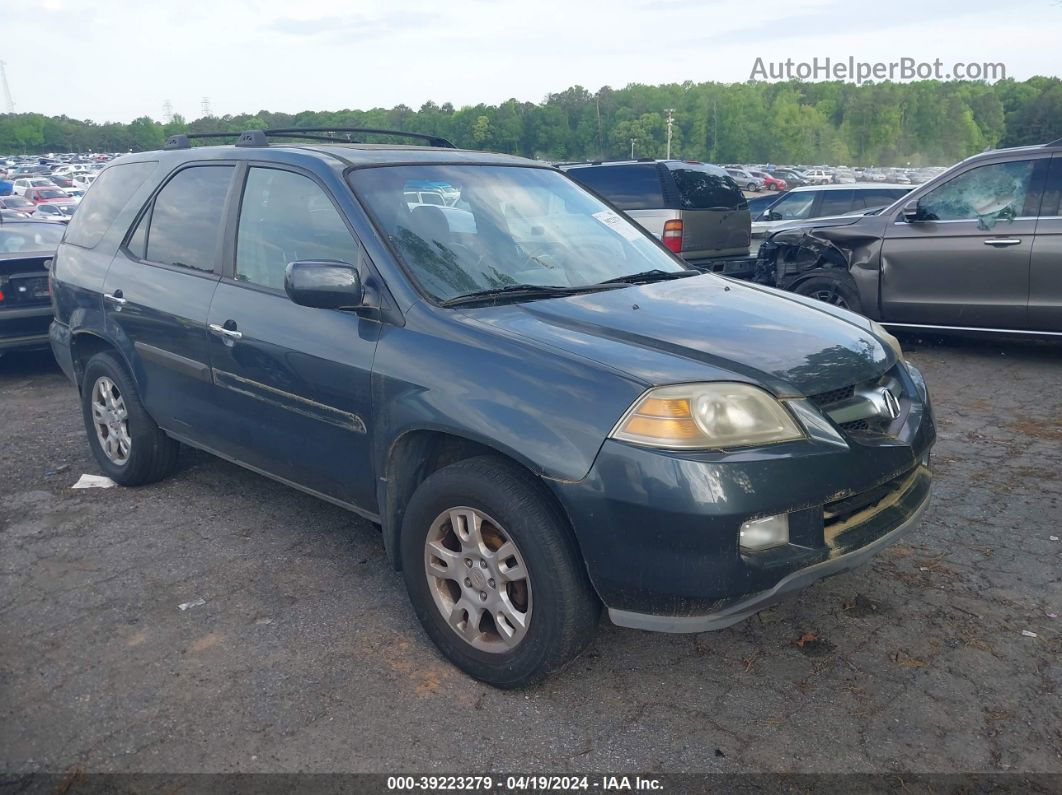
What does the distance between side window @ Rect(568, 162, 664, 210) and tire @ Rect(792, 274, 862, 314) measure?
2057mm

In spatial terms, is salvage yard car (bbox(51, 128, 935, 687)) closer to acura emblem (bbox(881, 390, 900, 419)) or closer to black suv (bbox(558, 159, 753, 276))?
acura emblem (bbox(881, 390, 900, 419))

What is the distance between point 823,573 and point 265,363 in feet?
7.59

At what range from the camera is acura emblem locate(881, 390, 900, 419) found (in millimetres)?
3223

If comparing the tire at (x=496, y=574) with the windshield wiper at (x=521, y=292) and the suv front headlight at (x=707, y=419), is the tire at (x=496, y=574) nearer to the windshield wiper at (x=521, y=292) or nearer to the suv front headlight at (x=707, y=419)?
the suv front headlight at (x=707, y=419)

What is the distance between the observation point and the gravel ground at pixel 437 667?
280cm

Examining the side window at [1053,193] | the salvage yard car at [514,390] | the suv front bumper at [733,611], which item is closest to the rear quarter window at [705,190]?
the side window at [1053,193]

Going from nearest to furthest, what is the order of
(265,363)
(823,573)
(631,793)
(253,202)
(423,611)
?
(631,793) < (823,573) < (423,611) < (265,363) < (253,202)

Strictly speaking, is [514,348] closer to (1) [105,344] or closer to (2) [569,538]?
(2) [569,538]

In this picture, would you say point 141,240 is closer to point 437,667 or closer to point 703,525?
point 437,667

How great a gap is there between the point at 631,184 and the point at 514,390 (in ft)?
25.5

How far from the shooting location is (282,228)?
3.98 meters

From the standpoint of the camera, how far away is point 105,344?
5129mm

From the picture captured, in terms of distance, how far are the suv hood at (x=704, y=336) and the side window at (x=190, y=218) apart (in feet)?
5.55

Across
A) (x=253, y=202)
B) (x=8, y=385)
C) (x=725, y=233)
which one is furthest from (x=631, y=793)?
(x=725, y=233)
